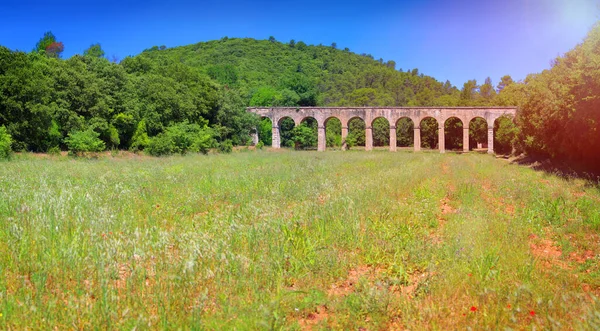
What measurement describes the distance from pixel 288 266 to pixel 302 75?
76.1 metres

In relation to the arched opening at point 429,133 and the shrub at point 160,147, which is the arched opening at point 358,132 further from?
the shrub at point 160,147

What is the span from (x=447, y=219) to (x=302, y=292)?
168 inches

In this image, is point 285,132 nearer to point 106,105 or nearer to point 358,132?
point 358,132

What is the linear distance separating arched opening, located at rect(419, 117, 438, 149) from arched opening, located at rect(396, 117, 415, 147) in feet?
9.33

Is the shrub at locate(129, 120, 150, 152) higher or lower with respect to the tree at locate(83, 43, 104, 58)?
lower

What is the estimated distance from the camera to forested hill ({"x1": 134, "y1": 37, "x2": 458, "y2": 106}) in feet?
249

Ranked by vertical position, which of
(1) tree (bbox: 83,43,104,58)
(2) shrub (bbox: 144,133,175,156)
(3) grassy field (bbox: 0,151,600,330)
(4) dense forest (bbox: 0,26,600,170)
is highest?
(1) tree (bbox: 83,43,104,58)

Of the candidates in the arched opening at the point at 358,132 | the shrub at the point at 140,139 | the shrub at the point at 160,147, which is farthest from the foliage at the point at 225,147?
the arched opening at the point at 358,132

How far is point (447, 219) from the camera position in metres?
7.37

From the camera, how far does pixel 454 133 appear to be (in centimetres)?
6625

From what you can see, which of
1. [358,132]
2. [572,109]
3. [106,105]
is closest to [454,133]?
[358,132]

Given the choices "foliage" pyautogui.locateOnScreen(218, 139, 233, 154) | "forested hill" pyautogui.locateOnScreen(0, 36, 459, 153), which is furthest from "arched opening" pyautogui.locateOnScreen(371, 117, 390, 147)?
"foliage" pyautogui.locateOnScreen(218, 139, 233, 154)

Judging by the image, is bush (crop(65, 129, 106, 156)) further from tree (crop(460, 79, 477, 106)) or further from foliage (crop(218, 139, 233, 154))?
tree (crop(460, 79, 477, 106))

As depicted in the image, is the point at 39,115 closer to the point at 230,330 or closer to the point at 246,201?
the point at 246,201
